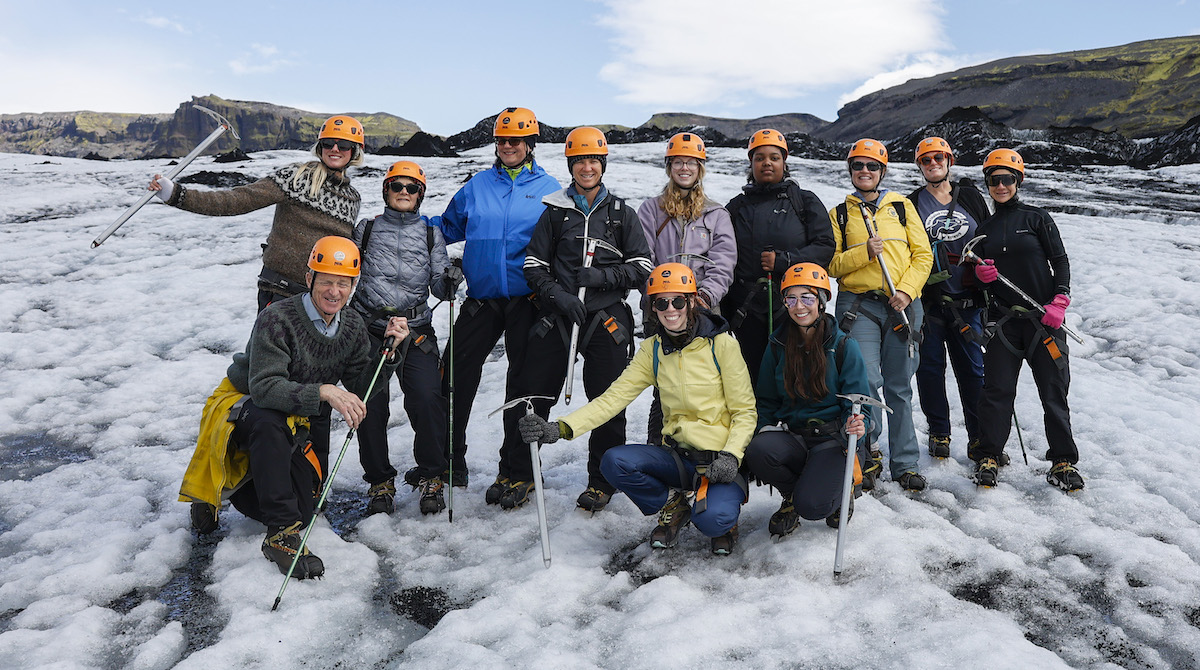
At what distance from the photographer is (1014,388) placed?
5.59m

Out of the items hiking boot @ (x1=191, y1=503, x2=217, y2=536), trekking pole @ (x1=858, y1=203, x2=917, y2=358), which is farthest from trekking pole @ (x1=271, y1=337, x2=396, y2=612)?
trekking pole @ (x1=858, y1=203, x2=917, y2=358)

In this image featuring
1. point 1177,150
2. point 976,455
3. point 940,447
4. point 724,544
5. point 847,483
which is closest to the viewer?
point 847,483

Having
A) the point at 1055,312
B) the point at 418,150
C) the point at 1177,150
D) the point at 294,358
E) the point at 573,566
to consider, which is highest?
the point at 1177,150

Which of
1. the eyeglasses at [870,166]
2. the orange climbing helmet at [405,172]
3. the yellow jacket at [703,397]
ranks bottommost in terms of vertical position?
the yellow jacket at [703,397]

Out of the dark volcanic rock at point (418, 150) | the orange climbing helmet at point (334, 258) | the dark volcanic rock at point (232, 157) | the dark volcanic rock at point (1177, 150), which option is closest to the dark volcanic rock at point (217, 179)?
the dark volcanic rock at point (232, 157)

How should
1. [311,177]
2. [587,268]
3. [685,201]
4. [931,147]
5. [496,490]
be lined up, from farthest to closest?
[931,147]
[496,490]
[685,201]
[311,177]
[587,268]

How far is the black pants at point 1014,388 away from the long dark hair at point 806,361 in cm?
191

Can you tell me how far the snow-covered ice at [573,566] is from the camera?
3600 millimetres

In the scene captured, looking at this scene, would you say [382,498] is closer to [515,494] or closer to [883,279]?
[515,494]

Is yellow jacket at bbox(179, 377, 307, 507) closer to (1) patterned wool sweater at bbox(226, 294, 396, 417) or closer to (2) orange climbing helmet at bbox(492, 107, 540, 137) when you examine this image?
(1) patterned wool sweater at bbox(226, 294, 396, 417)

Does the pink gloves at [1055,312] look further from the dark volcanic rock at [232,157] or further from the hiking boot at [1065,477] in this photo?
the dark volcanic rock at [232,157]

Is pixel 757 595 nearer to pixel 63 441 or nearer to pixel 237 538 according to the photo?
pixel 237 538

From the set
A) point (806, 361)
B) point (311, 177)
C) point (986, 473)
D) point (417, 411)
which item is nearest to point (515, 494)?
point (417, 411)

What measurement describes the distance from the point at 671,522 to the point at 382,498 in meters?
2.16
